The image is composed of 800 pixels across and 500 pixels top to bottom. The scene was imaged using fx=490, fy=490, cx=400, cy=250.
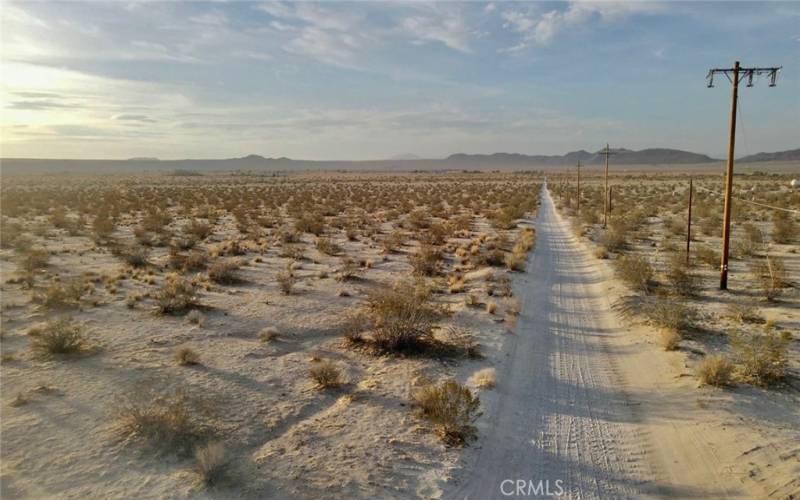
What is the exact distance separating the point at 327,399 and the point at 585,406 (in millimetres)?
4248

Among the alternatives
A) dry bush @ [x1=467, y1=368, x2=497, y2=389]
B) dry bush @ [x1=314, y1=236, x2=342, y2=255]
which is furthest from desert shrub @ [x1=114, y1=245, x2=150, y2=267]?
dry bush @ [x1=467, y1=368, x2=497, y2=389]

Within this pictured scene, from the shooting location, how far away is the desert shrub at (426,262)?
17.6 m

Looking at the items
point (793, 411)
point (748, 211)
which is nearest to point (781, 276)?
point (793, 411)

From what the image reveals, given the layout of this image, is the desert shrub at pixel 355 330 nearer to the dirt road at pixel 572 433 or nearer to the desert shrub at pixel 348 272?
the dirt road at pixel 572 433

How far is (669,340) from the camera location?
404 inches

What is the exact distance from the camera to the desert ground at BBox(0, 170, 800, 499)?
6.18 metres

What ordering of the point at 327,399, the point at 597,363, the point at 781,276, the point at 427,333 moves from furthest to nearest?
1. the point at 781,276
2. the point at 427,333
3. the point at 597,363
4. the point at 327,399

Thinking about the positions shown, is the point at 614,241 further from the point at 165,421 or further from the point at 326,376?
the point at 165,421

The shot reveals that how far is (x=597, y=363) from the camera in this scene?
32.0 feet

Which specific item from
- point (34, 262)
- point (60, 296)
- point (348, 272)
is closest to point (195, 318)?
point (60, 296)

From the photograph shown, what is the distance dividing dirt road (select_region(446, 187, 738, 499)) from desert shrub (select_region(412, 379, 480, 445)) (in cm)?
25

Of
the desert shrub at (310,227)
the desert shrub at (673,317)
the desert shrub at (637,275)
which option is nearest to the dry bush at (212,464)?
the desert shrub at (673,317)

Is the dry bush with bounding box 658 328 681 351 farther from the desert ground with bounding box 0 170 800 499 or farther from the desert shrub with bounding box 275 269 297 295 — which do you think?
the desert shrub with bounding box 275 269 297 295

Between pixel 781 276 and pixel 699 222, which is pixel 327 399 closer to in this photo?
pixel 781 276
